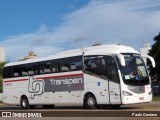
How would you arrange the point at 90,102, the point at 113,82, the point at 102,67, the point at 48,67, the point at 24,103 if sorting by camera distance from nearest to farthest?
the point at 113,82 → the point at 102,67 → the point at 90,102 → the point at 48,67 → the point at 24,103

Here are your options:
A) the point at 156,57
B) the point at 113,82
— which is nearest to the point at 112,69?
the point at 113,82

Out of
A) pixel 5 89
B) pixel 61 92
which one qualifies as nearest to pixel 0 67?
pixel 5 89

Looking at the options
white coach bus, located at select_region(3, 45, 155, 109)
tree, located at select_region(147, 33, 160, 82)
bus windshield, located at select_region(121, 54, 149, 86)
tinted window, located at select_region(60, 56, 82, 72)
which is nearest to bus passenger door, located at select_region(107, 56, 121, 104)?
white coach bus, located at select_region(3, 45, 155, 109)

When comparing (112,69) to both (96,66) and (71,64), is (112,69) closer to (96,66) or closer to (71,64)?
(96,66)

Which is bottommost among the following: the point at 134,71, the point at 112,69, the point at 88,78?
the point at 88,78

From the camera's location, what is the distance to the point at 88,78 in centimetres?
2333

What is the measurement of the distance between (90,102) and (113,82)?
2.21 meters

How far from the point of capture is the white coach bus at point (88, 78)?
21.6m

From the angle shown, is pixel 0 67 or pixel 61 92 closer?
pixel 61 92

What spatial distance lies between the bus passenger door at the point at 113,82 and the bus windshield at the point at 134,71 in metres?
0.46

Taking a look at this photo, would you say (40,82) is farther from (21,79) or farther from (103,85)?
(103,85)

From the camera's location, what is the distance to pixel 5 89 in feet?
101

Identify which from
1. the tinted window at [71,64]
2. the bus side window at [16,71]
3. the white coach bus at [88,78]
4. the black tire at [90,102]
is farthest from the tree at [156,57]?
the black tire at [90,102]

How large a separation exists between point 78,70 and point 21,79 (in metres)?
6.43
